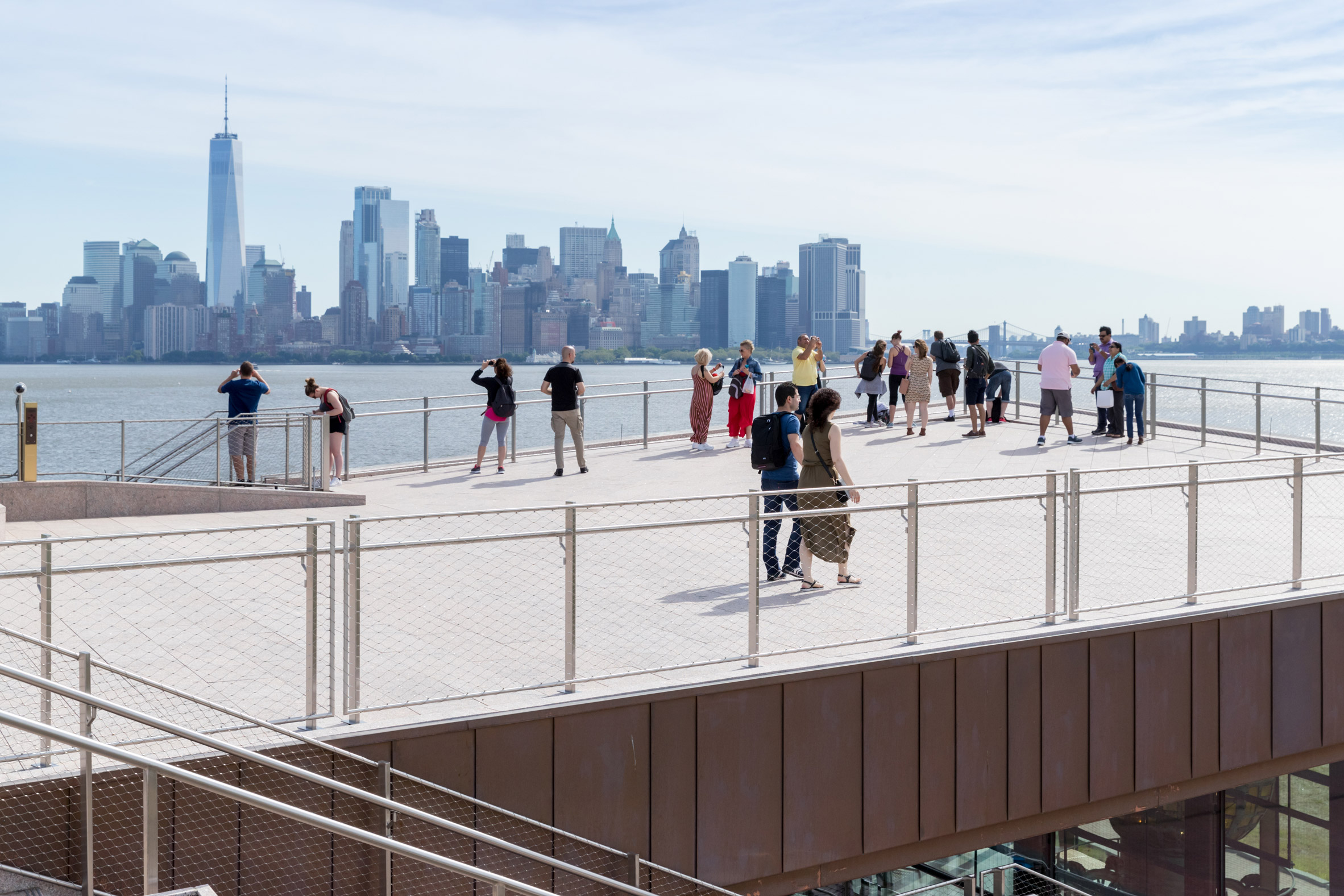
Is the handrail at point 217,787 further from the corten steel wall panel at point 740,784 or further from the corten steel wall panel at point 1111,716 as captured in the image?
the corten steel wall panel at point 1111,716

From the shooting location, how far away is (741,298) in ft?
458

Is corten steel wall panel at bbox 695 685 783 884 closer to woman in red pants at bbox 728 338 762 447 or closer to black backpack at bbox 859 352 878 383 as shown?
woman in red pants at bbox 728 338 762 447

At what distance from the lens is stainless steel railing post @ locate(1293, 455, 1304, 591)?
8.38 meters

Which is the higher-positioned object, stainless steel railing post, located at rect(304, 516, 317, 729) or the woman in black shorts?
the woman in black shorts

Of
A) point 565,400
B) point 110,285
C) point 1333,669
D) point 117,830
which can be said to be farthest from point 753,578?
point 110,285

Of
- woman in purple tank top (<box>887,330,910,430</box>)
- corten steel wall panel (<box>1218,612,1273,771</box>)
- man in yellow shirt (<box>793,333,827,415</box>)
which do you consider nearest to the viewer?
corten steel wall panel (<box>1218,612,1273,771</box>)

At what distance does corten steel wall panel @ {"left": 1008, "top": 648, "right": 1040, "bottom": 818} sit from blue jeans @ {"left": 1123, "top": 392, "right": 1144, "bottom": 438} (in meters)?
12.9

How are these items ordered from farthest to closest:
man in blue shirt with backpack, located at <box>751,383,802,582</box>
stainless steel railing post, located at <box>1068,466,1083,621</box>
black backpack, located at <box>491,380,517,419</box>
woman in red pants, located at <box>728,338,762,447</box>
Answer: woman in red pants, located at <box>728,338,762,447</box> < black backpack, located at <box>491,380,517,419</box> < man in blue shirt with backpack, located at <box>751,383,802,582</box> < stainless steel railing post, located at <box>1068,466,1083,621</box>

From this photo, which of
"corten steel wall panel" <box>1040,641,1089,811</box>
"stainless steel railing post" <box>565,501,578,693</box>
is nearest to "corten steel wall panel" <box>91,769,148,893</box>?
"stainless steel railing post" <box>565,501,578,693</box>

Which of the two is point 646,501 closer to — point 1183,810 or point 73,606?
point 73,606

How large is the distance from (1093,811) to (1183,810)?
10.6ft

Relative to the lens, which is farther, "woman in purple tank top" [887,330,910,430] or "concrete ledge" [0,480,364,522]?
"woman in purple tank top" [887,330,910,430]

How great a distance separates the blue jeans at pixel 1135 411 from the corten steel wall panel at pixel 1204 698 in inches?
466

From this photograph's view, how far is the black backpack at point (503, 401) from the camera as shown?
16.7 m
